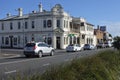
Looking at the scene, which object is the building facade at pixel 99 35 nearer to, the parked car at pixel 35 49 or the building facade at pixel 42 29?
the building facade at pixel 42 29

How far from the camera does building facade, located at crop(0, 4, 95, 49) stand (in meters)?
68.8

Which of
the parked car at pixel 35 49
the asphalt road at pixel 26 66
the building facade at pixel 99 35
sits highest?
the building facade at pixel 99 35

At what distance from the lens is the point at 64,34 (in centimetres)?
7012

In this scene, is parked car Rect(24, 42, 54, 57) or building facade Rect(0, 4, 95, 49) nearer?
parked car Rect(24, 42, 54, 57)

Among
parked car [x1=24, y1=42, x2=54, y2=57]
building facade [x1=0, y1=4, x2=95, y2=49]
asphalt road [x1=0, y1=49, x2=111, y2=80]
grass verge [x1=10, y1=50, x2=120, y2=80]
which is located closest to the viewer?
grass verge [x1=10, y1=50, x2=120, y2=80]

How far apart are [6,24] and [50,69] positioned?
70.2 meters

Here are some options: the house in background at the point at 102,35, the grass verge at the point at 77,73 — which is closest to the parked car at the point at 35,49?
the grass verge at the point at 77,73

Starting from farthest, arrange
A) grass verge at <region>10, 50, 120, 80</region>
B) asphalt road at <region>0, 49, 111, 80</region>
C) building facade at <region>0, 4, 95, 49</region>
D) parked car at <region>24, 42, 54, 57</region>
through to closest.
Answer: building facade at <region>0, 4, 95, 49</region> < parked car at <region>24, 42, 54, 57</region> < asphalt road at <region>0, 49, 111, 80</region> < grass verge at <region>10, 50, 120, 80</region>

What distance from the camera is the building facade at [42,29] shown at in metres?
68.8

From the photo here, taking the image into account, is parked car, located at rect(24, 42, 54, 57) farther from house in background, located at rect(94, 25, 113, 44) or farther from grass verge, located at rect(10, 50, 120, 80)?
house in background, located at rect(94, 25, 113, 44)

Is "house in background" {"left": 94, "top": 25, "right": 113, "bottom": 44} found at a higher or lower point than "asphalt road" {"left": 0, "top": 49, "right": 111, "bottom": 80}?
higher

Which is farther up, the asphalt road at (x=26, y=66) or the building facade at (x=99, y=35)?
the building facade at (x=99, y=35)

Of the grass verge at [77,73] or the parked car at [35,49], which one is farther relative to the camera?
the parked car at [35,49]

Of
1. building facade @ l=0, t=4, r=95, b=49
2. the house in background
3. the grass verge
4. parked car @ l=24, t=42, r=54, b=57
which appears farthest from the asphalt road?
the house in background
